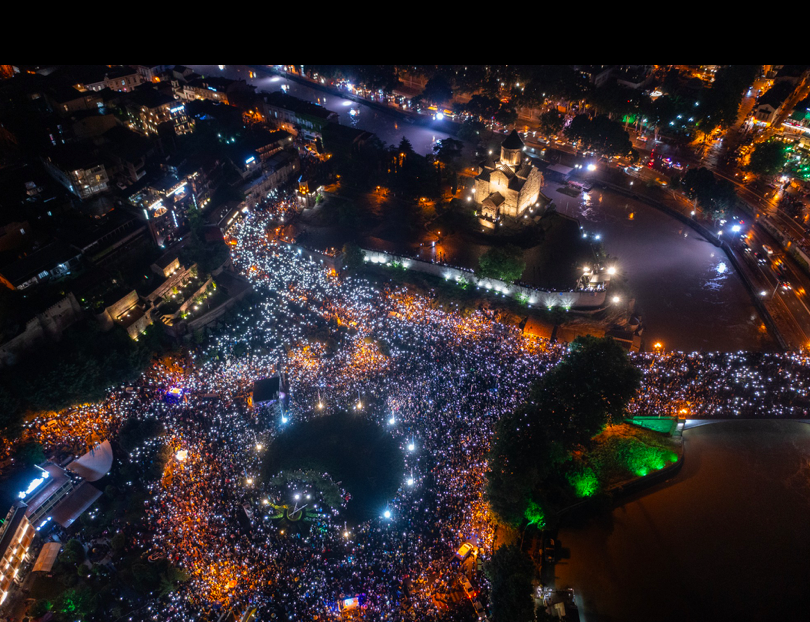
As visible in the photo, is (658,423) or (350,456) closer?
(350,456)

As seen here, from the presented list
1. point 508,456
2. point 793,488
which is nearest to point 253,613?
point 508,456

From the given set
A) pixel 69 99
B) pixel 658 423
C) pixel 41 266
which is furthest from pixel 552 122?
pixel 41 266

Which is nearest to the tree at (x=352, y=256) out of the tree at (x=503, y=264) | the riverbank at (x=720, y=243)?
the tree at (x=503, y=264)

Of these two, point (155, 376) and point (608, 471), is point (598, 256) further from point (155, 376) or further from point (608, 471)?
point (155, 376)

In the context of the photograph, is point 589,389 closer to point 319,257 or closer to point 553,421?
point 553,421

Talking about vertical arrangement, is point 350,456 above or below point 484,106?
below

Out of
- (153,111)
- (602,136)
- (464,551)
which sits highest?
Result: (602,136)

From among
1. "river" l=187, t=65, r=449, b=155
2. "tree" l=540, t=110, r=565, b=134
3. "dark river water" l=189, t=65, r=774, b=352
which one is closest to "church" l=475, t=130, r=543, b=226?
"dark river water" l=189, t=65, r=774, b=352
